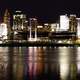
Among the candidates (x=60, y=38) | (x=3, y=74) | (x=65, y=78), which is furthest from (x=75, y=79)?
(x=60, y=38)

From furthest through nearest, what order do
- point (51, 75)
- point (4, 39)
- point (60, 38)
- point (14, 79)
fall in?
1. point (60, 38)
2. point (4, 39)
3. point (51, 75)
4. point (14, 79)

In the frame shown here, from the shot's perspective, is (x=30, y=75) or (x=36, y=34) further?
(x=36, y=34)

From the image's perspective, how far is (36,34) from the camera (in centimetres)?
17775

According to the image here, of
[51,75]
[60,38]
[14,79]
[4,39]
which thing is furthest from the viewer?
[60,38]

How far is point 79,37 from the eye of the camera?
166m

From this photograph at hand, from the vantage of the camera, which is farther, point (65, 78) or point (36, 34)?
point (36, 34)

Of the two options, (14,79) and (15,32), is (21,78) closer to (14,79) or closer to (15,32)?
(14,79)

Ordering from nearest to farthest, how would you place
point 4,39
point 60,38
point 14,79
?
point 14,79, point 4,39, point 60,38

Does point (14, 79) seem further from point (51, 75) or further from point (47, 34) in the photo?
point (47, 34)

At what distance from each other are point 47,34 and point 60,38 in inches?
239

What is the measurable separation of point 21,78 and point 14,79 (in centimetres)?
55

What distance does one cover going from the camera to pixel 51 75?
2136cm

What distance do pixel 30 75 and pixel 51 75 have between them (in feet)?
3.58

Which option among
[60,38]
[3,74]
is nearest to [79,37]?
[60,38]
